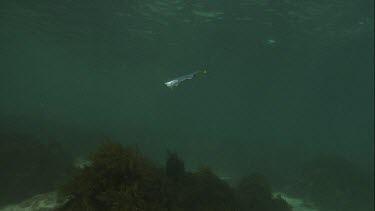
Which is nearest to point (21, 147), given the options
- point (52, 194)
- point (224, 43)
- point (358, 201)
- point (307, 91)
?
point (52, 194)

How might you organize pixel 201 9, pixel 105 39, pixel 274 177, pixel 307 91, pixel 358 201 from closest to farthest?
pixel 358 201
pixel 274 177
pixel 201 9
pixel 105 39
pixel 307 91

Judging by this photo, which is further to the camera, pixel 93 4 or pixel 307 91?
pixel 307 91

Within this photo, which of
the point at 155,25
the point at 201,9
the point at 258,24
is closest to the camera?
the point at 201,9

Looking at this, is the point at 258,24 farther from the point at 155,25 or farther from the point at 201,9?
the point at 155,25

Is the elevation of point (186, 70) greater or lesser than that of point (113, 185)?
lesser

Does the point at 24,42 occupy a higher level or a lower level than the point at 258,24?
lower

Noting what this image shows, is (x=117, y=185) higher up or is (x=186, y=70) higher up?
(x=117, y=185)

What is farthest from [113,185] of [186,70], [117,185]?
[186,70]

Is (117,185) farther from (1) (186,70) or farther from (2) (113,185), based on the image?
(1) (186,70)

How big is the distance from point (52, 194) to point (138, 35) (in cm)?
2752

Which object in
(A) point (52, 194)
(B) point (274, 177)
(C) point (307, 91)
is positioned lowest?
(C) point (307, 91)

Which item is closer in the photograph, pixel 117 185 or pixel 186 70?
pixel 117 185

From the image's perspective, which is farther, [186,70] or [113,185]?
[186,70]

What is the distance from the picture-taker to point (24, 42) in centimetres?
4462
